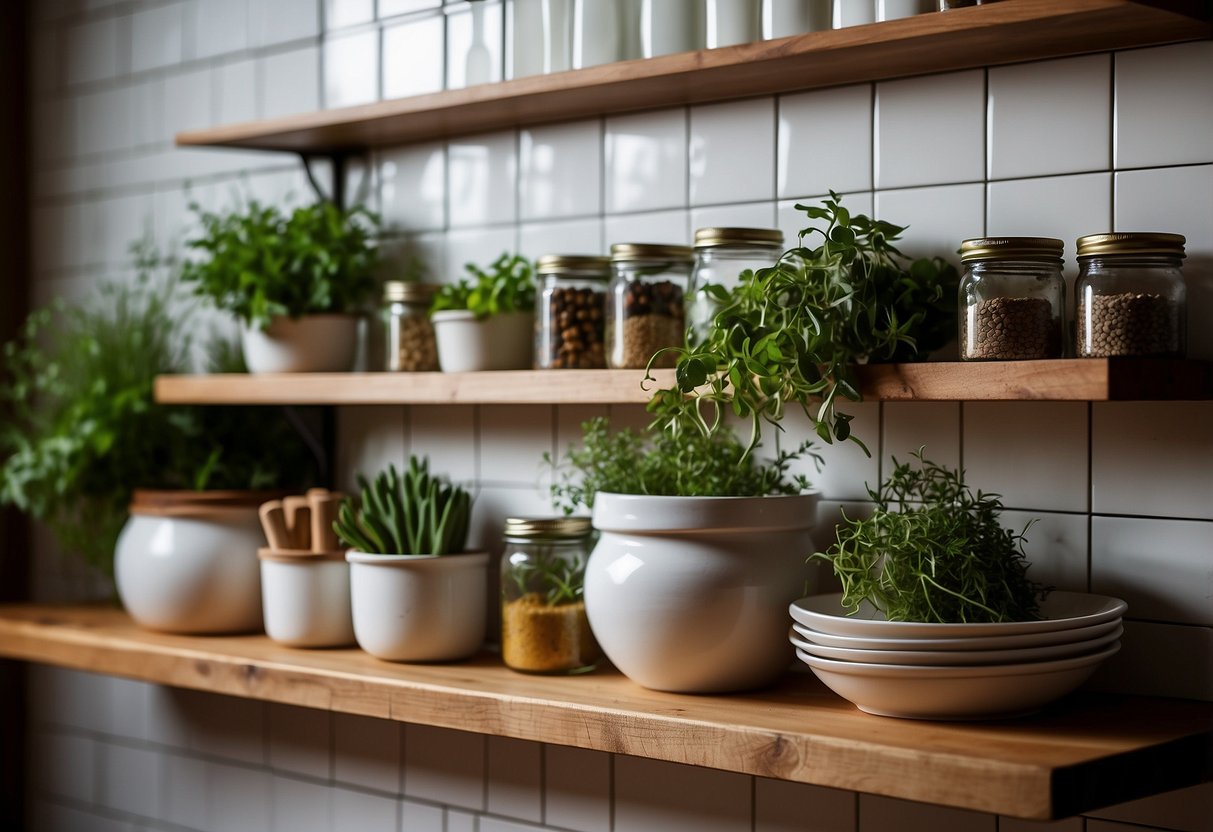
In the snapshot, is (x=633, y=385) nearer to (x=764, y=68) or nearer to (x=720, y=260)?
(x=720, y=260)

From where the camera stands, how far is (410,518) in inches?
64.3

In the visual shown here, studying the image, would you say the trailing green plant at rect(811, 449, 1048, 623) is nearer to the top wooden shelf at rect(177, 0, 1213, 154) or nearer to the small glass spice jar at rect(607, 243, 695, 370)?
the small glass spice jar at rect(607, 243, 695, 370)

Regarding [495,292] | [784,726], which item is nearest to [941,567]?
[784,726]

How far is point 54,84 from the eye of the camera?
7.80ft

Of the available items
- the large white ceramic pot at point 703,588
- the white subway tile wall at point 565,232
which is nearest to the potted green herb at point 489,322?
the white subway tile wall at point 565,232

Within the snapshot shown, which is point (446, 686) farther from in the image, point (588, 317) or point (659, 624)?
point (588, 317)

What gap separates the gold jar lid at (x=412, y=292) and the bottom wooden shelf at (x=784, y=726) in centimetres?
45

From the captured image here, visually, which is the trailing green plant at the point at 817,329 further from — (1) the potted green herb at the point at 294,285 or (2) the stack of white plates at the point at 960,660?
(1) the potted green herb at the point at 294,285

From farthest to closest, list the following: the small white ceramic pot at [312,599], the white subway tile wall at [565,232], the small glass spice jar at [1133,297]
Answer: the small white ceramic pot at [312,599], the white subway tile wall at [565,232], the small glass spice jar at [1133,297]

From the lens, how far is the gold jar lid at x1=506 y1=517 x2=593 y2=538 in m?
1.54

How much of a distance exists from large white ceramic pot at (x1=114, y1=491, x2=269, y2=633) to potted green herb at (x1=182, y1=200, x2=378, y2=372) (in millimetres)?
203

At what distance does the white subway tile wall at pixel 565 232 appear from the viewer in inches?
51.2

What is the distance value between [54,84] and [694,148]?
136 cm

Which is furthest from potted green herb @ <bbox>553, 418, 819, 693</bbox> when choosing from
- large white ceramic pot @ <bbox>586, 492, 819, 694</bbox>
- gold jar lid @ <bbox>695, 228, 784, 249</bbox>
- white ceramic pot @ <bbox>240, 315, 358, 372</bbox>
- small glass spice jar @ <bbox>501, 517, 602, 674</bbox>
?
white ceramic pot @ <bbox>240, 315, 358, 372</bbox>
